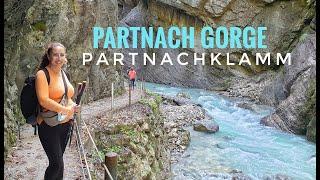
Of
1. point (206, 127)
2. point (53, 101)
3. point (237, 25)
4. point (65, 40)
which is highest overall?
point (237, 25)

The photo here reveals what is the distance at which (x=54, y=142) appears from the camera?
167 inches

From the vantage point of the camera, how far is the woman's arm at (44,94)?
13.2 feet

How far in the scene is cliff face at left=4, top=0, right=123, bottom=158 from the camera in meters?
9.48

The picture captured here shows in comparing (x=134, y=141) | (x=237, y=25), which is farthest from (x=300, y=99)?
(x=237, y=25)

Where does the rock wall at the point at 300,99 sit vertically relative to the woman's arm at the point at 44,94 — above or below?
below

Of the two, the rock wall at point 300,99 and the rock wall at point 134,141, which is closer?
the rock wall at point 134,141

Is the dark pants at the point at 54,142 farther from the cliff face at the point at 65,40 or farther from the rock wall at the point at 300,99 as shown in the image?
the rock wall at the point at 300,99

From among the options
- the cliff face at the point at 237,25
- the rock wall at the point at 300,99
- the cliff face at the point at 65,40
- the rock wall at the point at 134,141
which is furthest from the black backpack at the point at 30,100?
the cliff face at the point at 237,25

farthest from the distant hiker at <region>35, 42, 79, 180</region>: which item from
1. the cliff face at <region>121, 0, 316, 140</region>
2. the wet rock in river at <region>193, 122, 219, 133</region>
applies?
the cliff face at <region>121, 0, 316, 140</region>

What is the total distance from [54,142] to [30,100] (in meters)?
0.49

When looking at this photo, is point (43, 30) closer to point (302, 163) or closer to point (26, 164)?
point (26, 164)

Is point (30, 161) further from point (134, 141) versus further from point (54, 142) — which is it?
point (54, 142)

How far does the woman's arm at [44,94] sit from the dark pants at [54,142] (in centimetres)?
22

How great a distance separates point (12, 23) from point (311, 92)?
720 inches
